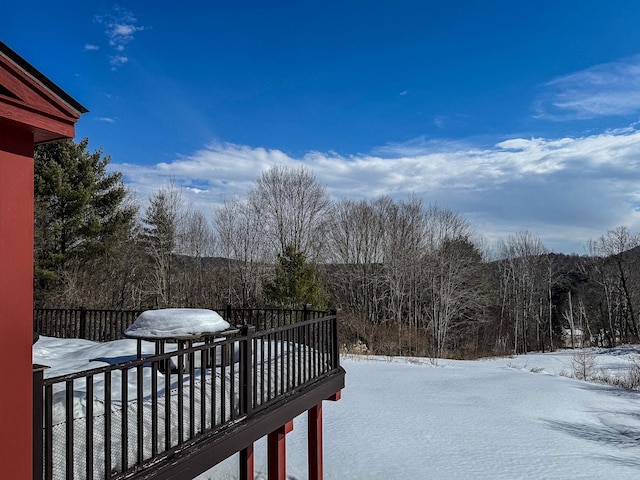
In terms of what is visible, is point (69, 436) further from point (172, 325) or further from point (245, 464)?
point (172, 325)

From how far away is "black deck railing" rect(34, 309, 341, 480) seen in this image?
8.38 feet

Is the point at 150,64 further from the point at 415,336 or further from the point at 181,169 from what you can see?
the point at 415,336

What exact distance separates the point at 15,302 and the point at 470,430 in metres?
10.7

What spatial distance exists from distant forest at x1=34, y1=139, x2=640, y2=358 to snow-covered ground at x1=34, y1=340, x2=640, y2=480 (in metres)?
6.41

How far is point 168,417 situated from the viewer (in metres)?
3.29

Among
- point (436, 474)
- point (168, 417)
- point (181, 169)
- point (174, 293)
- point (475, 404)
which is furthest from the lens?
point (181, 169)

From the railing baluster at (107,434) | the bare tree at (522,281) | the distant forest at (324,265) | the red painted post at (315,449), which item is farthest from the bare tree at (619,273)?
the railing baluster at (107,434)

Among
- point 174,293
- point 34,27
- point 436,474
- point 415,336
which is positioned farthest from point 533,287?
point 34,27

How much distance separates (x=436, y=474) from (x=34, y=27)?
363 inches

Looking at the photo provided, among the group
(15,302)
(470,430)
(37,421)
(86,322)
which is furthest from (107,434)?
(470,430)

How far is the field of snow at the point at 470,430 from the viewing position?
8.79m

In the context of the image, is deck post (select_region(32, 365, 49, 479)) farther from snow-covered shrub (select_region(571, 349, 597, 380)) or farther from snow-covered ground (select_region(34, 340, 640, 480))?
snow-covered shrub (select_region(571, 349, 597, 380))

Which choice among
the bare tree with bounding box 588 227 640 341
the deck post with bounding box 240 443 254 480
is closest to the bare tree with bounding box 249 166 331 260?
the bare tree with bounding box 588 227 640 341

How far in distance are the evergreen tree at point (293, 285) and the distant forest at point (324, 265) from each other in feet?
0.18
